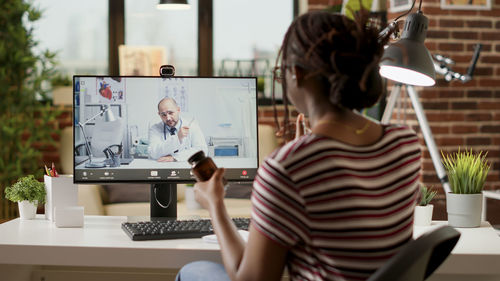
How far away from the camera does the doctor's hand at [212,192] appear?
128 cm

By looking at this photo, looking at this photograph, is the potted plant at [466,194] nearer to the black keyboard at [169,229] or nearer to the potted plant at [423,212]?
the potted plant at [423,212]

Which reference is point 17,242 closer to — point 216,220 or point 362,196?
point 216,220

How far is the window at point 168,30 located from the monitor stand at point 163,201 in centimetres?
288

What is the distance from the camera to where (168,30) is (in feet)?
15.5

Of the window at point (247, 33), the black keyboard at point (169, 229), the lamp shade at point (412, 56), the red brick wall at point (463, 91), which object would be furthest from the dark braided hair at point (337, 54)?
the window at point (247, 33)

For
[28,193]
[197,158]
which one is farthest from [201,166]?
[28,193]

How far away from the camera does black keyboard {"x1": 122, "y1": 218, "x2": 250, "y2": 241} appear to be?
157cm

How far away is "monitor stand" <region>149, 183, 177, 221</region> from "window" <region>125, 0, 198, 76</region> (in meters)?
2.88

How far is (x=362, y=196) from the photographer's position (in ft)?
3.51

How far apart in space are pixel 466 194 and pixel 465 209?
4cm

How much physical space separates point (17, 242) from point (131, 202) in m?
2.23

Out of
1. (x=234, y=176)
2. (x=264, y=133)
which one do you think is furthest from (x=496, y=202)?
(x=234, y=176)

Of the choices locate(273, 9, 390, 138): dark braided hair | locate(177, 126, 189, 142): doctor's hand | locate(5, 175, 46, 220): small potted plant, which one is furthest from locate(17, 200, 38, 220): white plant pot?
locate(273, 9, 390, 138): dark braided hair

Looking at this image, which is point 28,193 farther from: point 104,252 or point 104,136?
point 104,252
